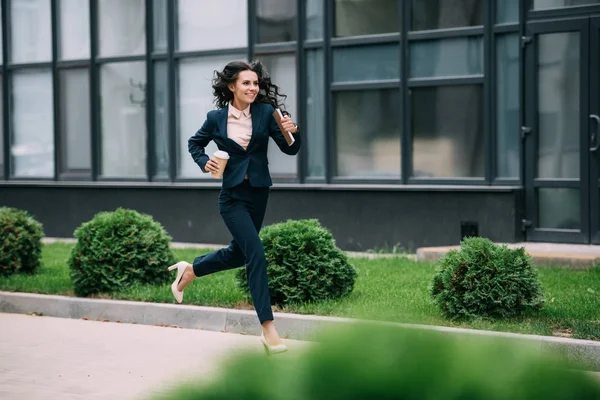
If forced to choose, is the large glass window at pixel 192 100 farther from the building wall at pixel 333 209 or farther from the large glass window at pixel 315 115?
the large glass window at pixel 315 115

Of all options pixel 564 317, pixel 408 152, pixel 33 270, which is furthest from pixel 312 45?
pixel 564 317

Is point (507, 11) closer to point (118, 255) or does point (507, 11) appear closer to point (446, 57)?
point (446, 57)

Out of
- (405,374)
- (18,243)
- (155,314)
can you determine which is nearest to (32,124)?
(18,243)

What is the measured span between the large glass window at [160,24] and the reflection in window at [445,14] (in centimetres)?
460

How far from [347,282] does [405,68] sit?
5.81 meters

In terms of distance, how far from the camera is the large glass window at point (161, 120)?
1825cm

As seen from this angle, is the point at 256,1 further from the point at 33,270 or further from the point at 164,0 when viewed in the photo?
the point at 33,270

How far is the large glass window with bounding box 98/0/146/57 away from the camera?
18.5 metres

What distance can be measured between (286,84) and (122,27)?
3556 millimetres

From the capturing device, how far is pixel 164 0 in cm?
1819

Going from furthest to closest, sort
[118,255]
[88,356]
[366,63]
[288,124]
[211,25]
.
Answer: [211,25] < [366,63] < [118,255] < [88,356] < [288,124]

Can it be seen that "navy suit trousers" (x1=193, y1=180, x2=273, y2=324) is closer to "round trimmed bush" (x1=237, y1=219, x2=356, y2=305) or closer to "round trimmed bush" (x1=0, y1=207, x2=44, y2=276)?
"round trimmed bush" (x1=237, y1=219, x2=356, y2=305)

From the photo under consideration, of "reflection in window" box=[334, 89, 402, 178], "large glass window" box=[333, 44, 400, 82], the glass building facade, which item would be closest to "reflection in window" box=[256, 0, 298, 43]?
the glass building facade

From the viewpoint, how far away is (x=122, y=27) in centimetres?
1872
